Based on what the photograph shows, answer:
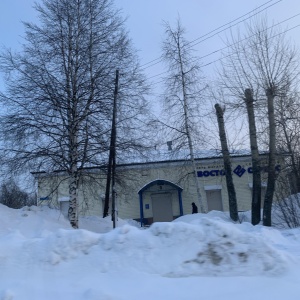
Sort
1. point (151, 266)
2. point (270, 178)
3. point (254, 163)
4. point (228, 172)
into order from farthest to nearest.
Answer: point (228, 172) < point (254, 163) < point (270, 178) < point (151, 266)

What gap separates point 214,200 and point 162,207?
3914 millimetres

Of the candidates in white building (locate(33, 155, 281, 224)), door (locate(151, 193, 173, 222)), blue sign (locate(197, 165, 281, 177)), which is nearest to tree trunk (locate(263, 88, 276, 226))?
white building (locate(33, 155, 281, 224))

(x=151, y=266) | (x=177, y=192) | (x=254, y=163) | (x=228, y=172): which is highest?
(x=254, y=163)

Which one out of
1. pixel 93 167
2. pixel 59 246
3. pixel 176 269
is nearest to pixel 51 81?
pixel 93 167

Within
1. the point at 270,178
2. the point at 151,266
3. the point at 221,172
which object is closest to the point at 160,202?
the point at 221,172

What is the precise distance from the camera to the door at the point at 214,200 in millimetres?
27531

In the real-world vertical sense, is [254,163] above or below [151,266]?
above

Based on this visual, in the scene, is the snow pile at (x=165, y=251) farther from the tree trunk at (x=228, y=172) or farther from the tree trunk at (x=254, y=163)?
the tree trunk at (x=228, y=172)

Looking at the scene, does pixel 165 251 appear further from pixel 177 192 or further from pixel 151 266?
pixel 177 192

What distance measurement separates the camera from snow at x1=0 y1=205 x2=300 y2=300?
4.30m

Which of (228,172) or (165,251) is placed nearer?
(165,251)

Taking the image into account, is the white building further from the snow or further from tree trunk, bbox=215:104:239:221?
the snow

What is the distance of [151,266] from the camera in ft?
16.4

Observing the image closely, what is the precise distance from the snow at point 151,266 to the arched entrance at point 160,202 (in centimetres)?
2138
